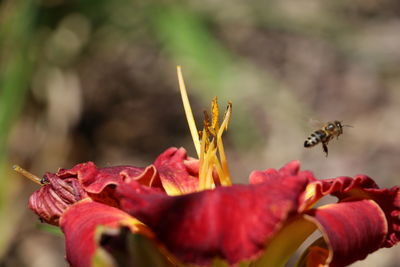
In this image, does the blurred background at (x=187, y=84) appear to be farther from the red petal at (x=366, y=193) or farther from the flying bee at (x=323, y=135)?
the red petal at (x=366, y=193)

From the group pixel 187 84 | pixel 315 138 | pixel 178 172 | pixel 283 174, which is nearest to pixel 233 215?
pixel 283 174

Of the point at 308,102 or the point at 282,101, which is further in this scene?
the point at 308,102

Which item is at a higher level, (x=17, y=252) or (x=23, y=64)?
(x=23, y=64)

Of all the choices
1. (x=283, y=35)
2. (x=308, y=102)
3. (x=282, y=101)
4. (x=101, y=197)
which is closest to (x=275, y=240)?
A: (x=101, y=197)

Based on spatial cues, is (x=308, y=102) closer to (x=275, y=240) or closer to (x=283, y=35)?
(x=283, y=35)

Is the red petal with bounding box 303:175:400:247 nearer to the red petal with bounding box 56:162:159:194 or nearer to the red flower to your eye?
the red flower

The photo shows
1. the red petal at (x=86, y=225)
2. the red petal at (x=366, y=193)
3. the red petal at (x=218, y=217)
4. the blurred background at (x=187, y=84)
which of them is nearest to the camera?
the red petal at (x=218, y=217)

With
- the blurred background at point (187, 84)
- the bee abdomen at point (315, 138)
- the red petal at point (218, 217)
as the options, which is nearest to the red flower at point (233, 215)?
the red petal at point (218, 217)
